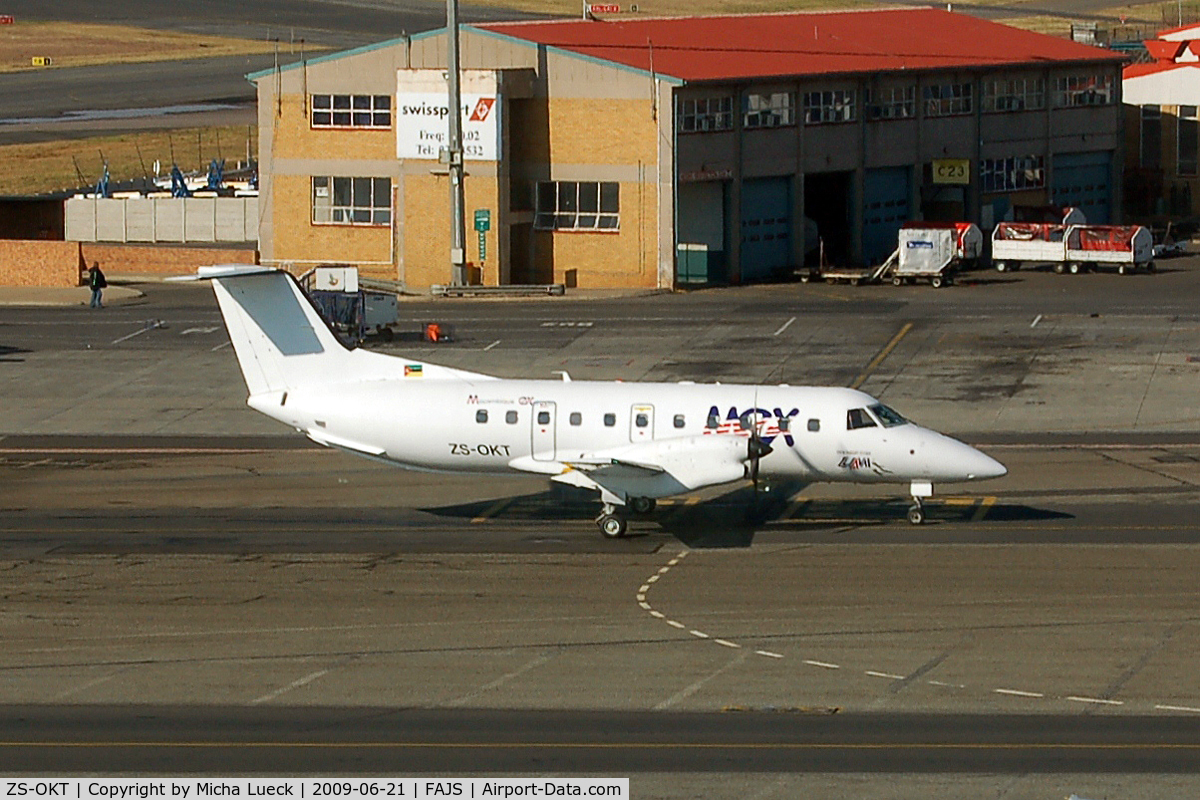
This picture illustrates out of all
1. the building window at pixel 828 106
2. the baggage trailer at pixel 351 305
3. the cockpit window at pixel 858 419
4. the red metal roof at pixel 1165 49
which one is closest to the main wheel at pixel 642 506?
the cockpit window at pixel 858 419

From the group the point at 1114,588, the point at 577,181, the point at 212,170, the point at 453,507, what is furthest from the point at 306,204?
the point at 1114,588

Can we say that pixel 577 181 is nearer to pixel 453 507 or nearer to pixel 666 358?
pixel 666 358

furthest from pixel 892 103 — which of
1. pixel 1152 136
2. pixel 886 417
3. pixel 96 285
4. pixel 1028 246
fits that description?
pixel 886 417

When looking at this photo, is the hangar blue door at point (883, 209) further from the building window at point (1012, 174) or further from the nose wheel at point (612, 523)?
the nose wheel at point (612, 523)

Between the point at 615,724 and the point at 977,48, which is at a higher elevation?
the point at 977,48

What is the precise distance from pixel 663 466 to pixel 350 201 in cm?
5035

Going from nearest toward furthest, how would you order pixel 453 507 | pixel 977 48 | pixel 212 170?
pixel 453 507 < pixel 977 48 < pixel 212 170

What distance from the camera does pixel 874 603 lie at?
35375 mm

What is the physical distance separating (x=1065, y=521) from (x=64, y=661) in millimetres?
21594

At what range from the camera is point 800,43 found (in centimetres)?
9288

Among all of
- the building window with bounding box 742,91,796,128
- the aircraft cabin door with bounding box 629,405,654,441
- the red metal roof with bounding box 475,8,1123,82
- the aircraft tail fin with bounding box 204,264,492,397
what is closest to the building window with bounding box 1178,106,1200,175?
the red metal roof with bounding box 475,8,1123,82

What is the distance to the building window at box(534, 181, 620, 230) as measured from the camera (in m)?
83.8

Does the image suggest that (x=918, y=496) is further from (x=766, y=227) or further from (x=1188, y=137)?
(x=1188, y=137)

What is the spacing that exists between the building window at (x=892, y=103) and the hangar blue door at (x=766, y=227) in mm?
6386
